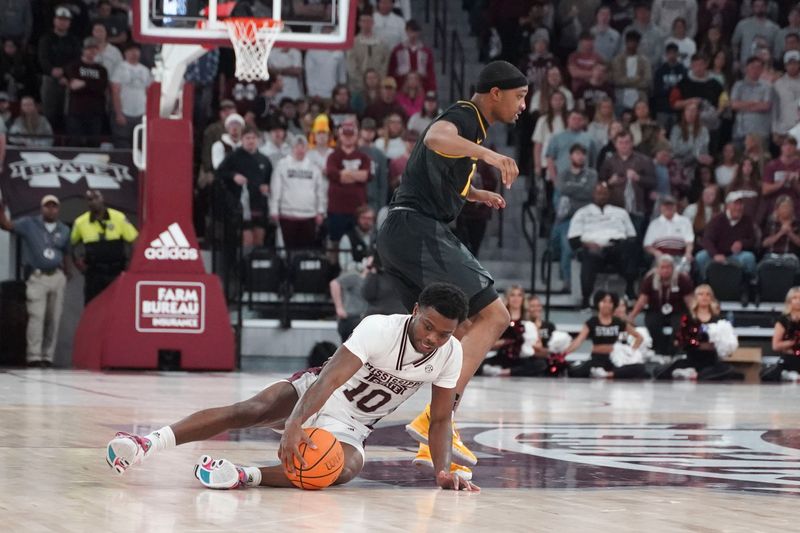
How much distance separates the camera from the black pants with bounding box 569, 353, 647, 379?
57.1ft

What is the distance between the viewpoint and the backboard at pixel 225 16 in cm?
1438

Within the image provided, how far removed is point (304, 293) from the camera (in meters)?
18.5

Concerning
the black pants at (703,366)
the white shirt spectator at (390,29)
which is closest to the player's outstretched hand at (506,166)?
the black pants at (703,366)

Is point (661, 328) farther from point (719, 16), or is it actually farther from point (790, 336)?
point (719, 16)

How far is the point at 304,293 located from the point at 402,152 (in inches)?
92.7

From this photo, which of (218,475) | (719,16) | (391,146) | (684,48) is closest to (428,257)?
(218,475)

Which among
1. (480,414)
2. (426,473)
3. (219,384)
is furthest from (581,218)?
(426,473)

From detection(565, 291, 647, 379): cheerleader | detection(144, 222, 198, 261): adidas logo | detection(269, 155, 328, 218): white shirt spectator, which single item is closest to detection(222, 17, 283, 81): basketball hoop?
detection(144, 222, 198, 261): adidas logo

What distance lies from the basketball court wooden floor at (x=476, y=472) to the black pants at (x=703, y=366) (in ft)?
14.2

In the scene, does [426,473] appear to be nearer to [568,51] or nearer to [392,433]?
[392,433]

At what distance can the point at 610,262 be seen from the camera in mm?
19047

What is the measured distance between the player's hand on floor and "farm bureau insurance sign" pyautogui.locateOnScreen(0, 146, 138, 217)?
1319cm

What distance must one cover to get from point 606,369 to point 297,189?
14.8 feet

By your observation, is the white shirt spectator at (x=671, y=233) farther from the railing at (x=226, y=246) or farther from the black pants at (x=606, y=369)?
the railing at (x=226, y=246)
